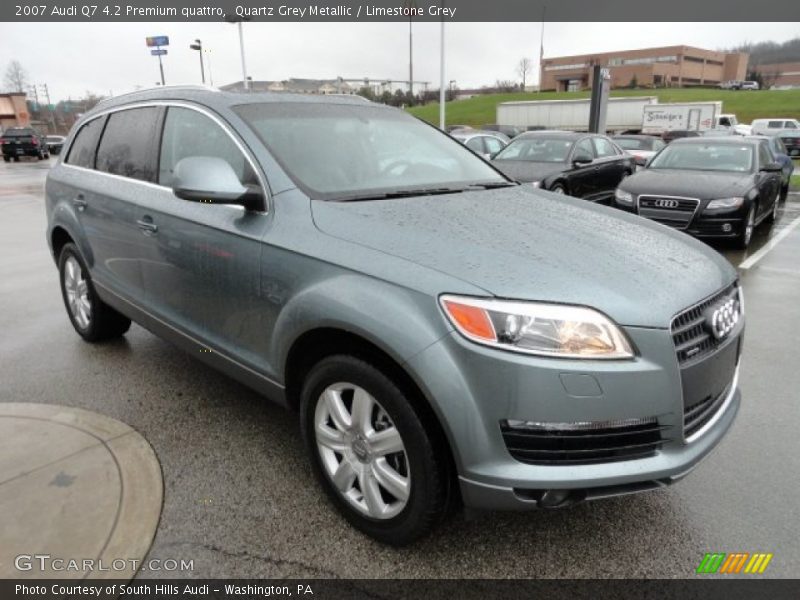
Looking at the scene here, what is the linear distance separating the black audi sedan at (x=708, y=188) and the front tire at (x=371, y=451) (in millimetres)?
6646

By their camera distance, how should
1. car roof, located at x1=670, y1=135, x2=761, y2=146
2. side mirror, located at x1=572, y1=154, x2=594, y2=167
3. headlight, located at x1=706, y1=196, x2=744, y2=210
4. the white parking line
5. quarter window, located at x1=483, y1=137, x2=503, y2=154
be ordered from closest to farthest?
1. the white parking line
2. headlight, located at x1=706, y1=196, x2=744, y2=210
3. car roof, located at x1=670, y1=135, x2=761, y2=146
4. side mirror, located at x1=572, y1=154, x2=594, y2=167
5. quarter window, located at x1=483, y1=137, x2=503, y2=154

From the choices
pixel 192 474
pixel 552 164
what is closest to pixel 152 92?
pixel 192 474

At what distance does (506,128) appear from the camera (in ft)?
126

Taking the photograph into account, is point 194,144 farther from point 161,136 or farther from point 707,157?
point 707,157

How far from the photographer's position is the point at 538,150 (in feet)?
33.6

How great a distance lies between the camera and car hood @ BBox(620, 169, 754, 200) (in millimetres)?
7707

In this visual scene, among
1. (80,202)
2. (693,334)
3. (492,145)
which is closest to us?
(693,334)

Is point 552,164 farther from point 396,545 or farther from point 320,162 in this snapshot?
point 396,545

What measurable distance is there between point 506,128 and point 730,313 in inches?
1508

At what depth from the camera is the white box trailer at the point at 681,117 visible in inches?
1273

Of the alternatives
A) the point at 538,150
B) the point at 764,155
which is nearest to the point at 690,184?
the point at 764,155

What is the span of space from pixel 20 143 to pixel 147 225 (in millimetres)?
34911

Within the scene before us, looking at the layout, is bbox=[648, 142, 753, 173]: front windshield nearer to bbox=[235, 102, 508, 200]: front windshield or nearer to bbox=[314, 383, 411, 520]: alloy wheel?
bbox=[235, 102, 508, 200]: front windshield

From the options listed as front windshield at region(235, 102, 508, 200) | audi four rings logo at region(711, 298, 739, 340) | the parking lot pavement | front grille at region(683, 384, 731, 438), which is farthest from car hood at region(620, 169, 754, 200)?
front grille at region(683, 384, 731, 438)
